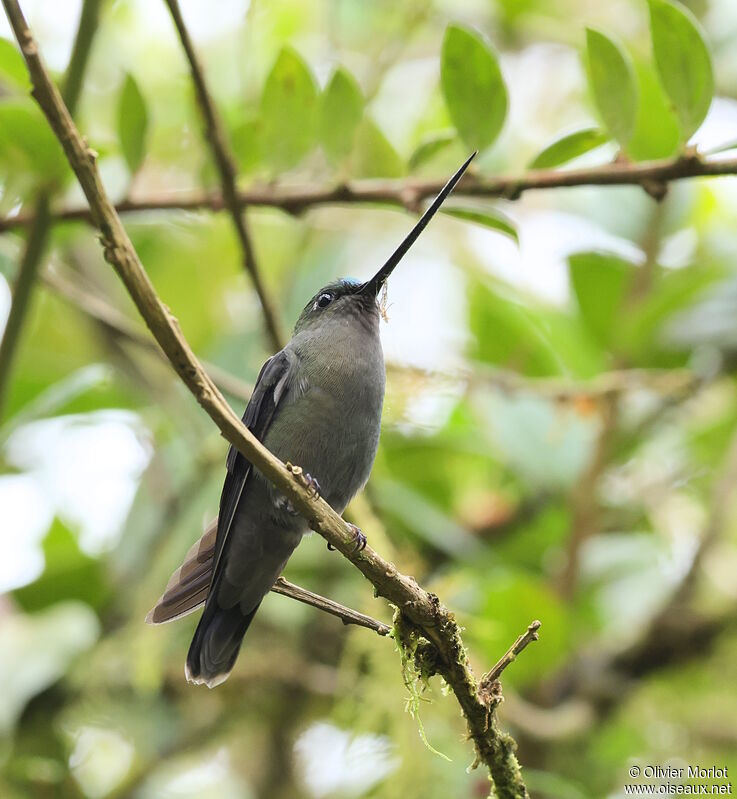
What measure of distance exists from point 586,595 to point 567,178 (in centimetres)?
173

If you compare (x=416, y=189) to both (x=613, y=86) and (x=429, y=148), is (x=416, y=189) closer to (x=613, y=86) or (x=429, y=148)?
(x=429, y=148)

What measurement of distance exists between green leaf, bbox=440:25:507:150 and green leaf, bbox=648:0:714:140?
0.34 meters

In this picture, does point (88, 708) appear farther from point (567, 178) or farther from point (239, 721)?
point (567, 178)

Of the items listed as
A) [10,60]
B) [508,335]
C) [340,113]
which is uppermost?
[10,60]

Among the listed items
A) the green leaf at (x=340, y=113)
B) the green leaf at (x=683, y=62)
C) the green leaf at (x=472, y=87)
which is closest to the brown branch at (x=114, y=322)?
the green leaf at (x=340, y=113)

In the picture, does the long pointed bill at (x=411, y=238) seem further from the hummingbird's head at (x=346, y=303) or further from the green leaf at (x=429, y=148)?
the green leaf at (x=429, y=148)

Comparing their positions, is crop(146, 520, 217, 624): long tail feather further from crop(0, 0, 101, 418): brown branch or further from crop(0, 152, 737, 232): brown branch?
crop(0, 152, 737, 232): brown branch

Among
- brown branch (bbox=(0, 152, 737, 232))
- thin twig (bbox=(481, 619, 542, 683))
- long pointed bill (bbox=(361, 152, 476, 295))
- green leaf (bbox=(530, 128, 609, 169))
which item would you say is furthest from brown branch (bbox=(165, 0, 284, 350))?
thin twig (bbox=(481, 619, 542, 683))

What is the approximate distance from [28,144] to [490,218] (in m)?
1.20

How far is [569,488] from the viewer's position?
348cm

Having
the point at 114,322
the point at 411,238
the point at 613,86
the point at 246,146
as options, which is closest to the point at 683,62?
the point at 613,86

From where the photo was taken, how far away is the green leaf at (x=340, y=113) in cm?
238

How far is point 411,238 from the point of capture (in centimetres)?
195

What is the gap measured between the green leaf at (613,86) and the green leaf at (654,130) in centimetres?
9
